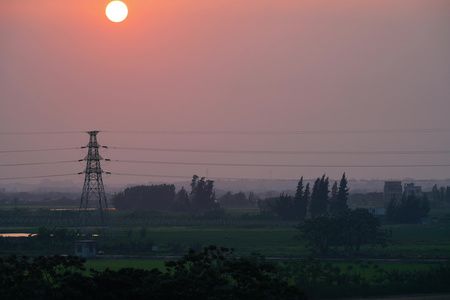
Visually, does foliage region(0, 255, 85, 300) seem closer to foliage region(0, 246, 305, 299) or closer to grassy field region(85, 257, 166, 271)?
foliage region(0, 246, 305, 299)

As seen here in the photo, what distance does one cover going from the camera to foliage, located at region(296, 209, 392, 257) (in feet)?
281

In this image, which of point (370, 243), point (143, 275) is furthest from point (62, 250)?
point (143, 275)

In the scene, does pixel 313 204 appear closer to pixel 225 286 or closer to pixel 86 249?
pixel 86 249

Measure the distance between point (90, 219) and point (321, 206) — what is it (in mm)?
49320

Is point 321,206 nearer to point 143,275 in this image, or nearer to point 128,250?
point 128,250

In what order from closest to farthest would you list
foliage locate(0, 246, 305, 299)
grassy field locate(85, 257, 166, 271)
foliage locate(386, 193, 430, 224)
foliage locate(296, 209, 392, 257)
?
foliage locate(0, 246, 305, 299), grassy field locate(85, 257, 166, 271), foliage locate(296, 209, 392, 257), foliage locate(386, 193, 430, 224)

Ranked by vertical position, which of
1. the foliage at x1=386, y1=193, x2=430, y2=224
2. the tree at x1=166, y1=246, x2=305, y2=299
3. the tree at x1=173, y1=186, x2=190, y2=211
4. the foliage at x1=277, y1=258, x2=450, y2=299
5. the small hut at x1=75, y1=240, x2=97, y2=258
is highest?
the tree at x1=173, y1=186, x2=190, y2=211

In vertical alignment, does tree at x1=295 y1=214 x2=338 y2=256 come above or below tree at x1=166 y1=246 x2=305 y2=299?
above

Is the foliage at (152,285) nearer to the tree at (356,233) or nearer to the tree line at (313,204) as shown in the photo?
the tree at (356,233)

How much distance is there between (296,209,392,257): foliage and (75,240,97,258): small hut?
88.3 feet

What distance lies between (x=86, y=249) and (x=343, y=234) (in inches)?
1263

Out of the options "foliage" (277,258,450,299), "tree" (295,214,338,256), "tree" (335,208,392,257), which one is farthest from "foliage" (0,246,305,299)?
"tree" (335,208,392,257)

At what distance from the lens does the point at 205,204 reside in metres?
179

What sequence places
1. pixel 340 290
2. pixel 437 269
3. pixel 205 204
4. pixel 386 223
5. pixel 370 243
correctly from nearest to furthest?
pixel 340 290, pixel 437 269, pixel 370 243, pixel 386 223, pixel 205 204
